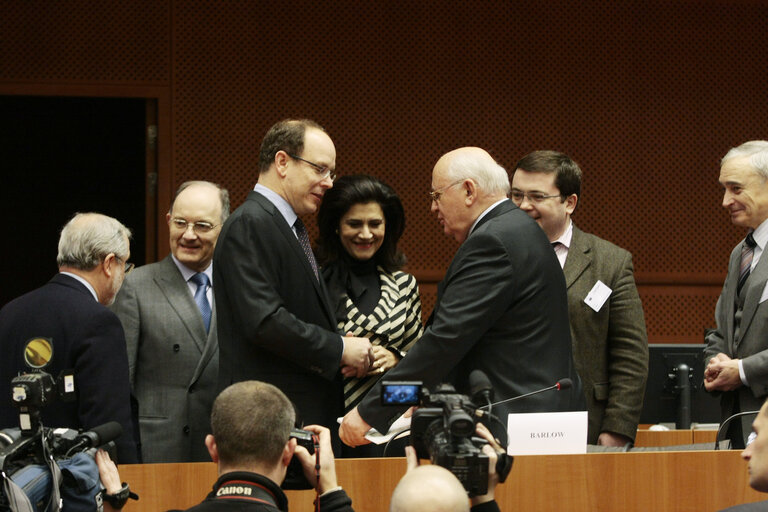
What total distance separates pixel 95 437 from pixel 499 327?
121cm

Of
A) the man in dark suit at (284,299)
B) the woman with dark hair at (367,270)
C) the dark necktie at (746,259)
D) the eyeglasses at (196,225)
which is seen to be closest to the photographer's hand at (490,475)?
the man in dark suit at (284,299)

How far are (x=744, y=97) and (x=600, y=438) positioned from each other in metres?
3.23

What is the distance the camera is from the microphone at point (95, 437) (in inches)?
91.0

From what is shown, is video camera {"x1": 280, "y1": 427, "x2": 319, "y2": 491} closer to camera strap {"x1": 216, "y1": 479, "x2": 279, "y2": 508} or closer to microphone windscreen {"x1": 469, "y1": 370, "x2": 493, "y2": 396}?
camera strap {"x1": 216, "y1": 479, "x2": 279, "y2": 508}

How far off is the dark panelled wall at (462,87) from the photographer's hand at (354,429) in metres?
2.89

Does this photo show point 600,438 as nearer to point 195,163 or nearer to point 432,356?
point 432,356

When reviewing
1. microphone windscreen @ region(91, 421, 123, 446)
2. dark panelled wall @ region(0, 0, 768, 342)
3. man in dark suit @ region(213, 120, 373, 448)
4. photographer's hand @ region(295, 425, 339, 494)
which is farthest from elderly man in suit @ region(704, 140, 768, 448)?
dark panelled wall @ region(0, 0, 768, 342)

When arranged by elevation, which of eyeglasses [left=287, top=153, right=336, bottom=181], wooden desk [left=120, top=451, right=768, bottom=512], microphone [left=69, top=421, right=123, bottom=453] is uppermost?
eyeglasses [left=287, top=153, right=336, bottom=181]

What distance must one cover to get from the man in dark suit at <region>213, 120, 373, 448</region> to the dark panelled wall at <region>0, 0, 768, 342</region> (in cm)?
238

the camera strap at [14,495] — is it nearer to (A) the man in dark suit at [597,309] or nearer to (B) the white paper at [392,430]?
(B) the white paper at [392,430]

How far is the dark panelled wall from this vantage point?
5.59m

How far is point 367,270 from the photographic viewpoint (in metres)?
3.84

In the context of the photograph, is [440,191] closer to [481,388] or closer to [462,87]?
[481,388]

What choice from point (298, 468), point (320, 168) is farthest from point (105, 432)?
point (320, 168)
